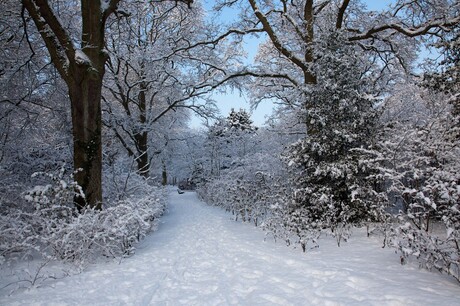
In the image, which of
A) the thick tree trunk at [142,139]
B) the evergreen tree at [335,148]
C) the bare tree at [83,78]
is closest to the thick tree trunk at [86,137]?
the bare tree at [83,78]

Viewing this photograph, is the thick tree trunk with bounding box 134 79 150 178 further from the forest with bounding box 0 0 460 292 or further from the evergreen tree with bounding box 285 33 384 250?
the evergreen tree with bounding box 285 33 384 250

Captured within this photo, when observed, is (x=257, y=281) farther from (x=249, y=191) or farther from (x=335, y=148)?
(x=249, y=191)

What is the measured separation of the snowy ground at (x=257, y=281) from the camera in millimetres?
3252

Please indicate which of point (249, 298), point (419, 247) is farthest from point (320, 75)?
point (249, 298)

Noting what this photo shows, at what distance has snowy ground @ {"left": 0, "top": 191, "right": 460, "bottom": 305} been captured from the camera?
3252mm

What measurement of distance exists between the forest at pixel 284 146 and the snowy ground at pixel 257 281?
39 cm

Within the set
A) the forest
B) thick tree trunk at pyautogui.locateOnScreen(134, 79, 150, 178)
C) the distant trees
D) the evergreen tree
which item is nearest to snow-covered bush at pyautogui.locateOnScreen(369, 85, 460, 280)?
the forest

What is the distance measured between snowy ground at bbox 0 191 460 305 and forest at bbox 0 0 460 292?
0.39 m

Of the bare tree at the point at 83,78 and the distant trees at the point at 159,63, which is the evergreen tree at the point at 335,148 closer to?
the bare tree at the point at 83,78

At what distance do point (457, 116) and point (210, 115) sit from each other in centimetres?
1131

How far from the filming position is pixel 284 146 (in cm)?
878

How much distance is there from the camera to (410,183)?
7070 mm

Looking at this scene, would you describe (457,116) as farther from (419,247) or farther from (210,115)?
(210,115)

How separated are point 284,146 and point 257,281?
17.6 feet
